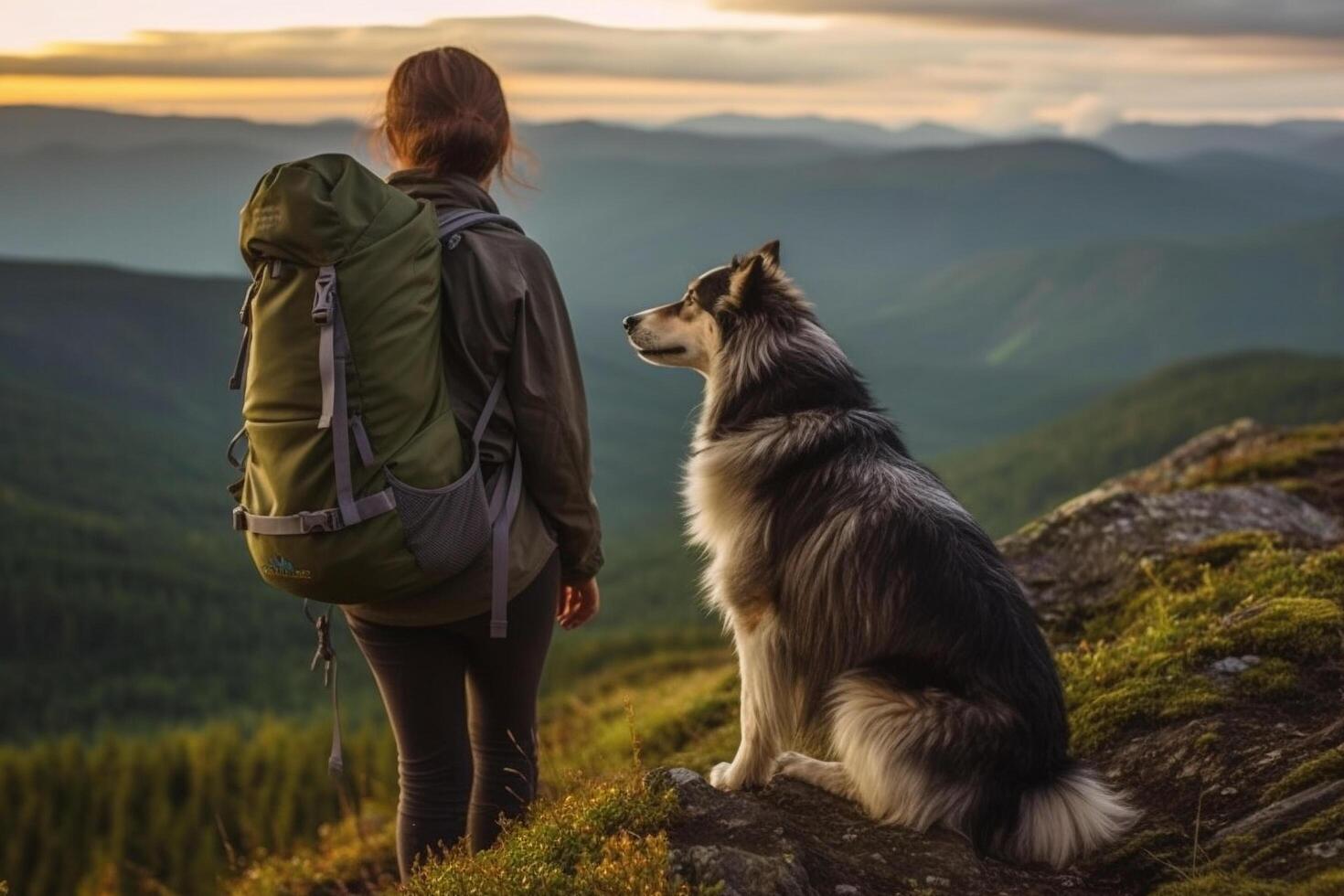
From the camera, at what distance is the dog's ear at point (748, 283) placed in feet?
18.1

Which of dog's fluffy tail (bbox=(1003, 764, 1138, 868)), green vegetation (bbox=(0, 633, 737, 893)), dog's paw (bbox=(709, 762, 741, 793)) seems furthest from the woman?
dog's fluffy tail (bbox=(1003, 764, 1138, 868))

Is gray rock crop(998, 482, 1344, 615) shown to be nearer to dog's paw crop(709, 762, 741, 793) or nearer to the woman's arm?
dog's paw crop(709, 762, 741, 793)

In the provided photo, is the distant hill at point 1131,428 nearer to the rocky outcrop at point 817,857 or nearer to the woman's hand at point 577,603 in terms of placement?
the woman's hand at point 577,603

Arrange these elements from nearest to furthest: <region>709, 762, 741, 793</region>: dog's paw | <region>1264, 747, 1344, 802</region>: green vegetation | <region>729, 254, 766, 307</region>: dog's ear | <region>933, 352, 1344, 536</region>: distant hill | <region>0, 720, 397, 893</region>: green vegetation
Answer: <region>1264, 747, 1344, 802</region>: green vegetation < <region>709, 762, 741, 793</region>: dog's paw < <region>729, 254, 766, 307</region>: dog's ear < <region>0, 720, 397, 893</region>: green vegetation < <region>933, 352, 1344, 536</region>: distant hill

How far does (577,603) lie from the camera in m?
5.02

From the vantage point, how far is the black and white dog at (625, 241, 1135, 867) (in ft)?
14.9

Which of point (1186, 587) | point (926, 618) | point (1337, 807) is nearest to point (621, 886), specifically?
point (926, 618)

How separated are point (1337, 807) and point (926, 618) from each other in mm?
1516

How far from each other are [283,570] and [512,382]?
3.39ft

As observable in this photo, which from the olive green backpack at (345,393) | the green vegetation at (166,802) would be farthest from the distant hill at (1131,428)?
the olive green backpack at (345,393)

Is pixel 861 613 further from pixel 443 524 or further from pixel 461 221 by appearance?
pixel 461 221

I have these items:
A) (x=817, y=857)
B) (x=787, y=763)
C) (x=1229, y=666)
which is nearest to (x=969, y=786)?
(x=817, y=857)

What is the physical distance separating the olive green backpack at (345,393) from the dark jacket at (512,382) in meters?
0.12

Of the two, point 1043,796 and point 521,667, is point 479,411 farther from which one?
point 1043,796
